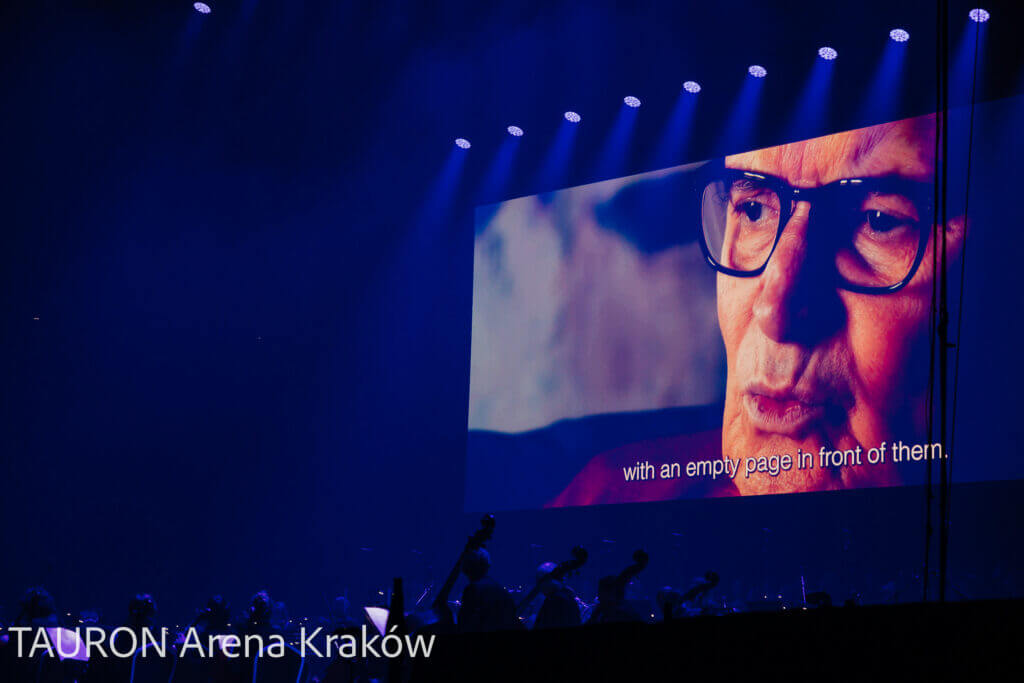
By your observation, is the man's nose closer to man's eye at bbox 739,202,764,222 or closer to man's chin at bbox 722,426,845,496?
man's eye at bbox 739,202,764,222

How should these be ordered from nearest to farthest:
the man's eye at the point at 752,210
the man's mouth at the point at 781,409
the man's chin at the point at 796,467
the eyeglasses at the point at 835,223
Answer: the man's chin at the point at 796,467 < the eyeglasses at the point at 835,223 < the man's mouth at the point at 781,409 < the man's eye at the point at 752,210

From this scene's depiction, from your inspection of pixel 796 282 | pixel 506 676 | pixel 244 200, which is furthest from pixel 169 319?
pixel 506 676

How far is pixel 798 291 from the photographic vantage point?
332 inches

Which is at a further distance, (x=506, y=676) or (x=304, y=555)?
(x=304, y=555)

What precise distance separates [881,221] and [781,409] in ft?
5.26

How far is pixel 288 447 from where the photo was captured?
1123cm

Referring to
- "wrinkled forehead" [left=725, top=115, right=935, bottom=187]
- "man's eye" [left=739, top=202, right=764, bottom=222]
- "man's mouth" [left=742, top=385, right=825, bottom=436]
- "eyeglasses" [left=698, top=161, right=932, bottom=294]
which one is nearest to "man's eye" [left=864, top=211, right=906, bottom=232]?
"eyeglasses" [left=698, top=161, right=932, bottom=294]

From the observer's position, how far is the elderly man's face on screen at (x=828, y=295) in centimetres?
794

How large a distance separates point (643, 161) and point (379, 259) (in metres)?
2.97

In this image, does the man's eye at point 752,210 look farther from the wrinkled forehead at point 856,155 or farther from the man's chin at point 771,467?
the man's chin at point 771,467

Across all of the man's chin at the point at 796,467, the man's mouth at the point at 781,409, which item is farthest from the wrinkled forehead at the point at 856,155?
the man's chin at the point at 796,467

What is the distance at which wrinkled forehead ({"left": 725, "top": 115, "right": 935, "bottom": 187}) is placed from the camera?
8.06 meters

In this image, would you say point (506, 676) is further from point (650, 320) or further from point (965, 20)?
point (965, 20)

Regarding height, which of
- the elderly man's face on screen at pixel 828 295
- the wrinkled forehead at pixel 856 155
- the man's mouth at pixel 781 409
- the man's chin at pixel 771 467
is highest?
Answer: the wrinkled forehead at pixel 856 155
